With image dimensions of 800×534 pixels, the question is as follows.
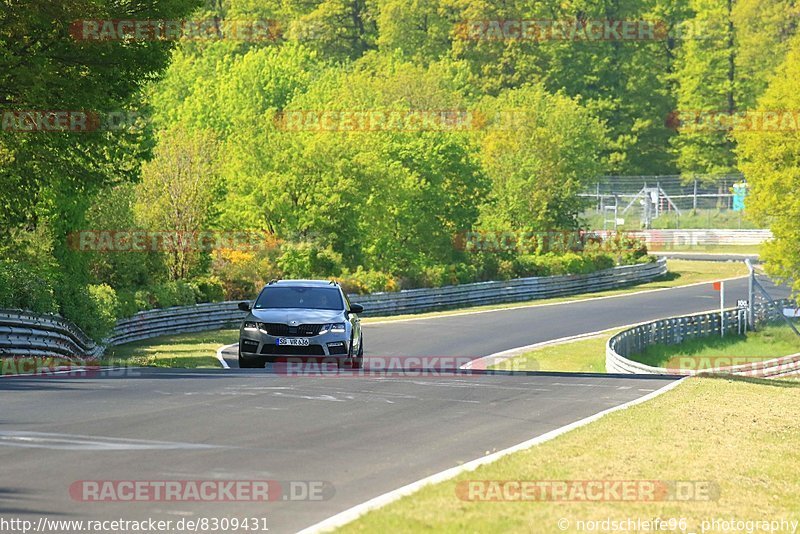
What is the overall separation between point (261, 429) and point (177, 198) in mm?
33535

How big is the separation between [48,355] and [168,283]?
1598 centimetres

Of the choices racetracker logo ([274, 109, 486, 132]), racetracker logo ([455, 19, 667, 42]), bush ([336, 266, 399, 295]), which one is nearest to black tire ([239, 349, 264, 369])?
bush ([336, 266, 399, 295])

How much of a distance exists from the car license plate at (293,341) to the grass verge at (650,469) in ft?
20.9

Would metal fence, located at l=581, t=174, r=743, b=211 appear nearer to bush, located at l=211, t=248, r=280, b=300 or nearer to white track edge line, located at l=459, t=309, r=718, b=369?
bush, located at l=211, t=248, r=280, b=300

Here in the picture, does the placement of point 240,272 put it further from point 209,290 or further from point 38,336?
point 38,336

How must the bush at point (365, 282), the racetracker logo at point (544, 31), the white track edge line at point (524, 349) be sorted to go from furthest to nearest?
the racetracker logo at point (544, 31), the bush at point (365, 282), the white track edge line at point (524, 349)

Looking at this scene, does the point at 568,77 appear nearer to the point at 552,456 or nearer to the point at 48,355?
the point at 48,355

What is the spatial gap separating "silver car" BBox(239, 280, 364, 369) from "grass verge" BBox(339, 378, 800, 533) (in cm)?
607

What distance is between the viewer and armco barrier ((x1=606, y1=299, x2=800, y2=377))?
31844mm

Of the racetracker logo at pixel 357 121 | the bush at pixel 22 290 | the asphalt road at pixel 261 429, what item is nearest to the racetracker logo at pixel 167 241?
the racetracker logo at pixel 357 121

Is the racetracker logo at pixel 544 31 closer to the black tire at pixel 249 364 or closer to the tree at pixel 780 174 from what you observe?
the tree at pixel 780 174

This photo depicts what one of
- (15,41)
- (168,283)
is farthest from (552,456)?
(168,283)

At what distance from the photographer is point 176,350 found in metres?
34.1

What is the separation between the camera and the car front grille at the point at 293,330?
21.6 meters
